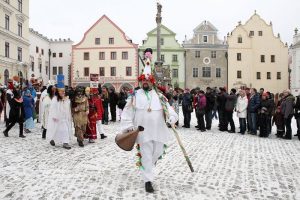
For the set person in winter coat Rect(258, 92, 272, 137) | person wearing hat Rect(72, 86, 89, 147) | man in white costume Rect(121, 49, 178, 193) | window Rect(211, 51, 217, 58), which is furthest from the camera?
window Rect(211, 51, 217, 58)

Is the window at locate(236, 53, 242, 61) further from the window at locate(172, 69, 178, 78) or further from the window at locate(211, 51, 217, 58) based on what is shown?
the window at locate(172, 69, 178, 78)

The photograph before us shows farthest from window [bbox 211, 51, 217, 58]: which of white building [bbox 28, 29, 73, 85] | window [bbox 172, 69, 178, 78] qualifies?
white building [bbox 28, 29, 73, 85]

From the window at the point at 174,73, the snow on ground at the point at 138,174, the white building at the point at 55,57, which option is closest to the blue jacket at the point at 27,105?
the snow on ground at the point at 138,174

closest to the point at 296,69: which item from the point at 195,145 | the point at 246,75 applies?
the point at 246,75

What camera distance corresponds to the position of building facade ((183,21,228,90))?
50531 millimetres

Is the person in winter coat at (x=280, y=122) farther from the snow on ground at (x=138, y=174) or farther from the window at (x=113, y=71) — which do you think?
the window at (x=113, y=71)

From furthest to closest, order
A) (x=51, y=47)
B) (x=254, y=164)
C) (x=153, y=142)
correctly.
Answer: (x=51, y=47) < (x=254, y=164) < (x=153, y=142)

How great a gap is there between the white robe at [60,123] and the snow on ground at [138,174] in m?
0.34

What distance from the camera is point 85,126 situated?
10.3 m

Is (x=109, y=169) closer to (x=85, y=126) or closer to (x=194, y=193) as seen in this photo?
(x=194, y=193)

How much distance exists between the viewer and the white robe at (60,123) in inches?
387

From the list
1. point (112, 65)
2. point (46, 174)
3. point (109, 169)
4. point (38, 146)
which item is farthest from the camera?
point (112, 65)

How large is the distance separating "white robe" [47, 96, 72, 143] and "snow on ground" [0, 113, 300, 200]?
340mm

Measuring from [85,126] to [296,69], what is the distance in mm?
46873
